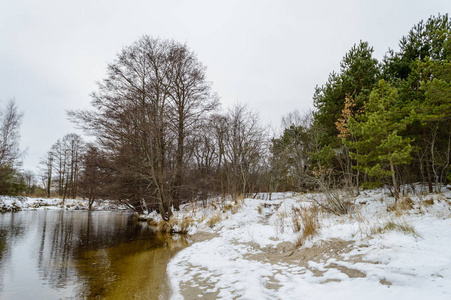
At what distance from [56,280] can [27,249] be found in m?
3.90

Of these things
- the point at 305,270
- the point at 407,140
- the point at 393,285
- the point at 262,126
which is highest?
the point at 262,126

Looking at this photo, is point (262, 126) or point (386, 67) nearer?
point (386, 67)

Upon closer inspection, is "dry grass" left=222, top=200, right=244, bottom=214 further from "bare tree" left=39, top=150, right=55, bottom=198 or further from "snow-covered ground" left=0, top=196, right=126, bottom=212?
"bare tree" left=39, top=150, right=55, bottom=198

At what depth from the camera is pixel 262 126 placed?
59.0ft

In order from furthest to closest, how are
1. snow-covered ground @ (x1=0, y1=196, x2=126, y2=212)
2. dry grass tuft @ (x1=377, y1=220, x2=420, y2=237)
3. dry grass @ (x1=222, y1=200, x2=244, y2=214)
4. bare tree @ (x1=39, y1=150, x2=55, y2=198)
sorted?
bare tree @ (x1=39, y1=150, x2=55, y2=198)
snow-covered ground @ (x1=0, y1=196, x2=126, y2=212)
dry grass @ (x1=222, y1=200, x2=244, y2=214)
dry grass tuft @ (x1=377, y1=220, x2=420, y2=237)

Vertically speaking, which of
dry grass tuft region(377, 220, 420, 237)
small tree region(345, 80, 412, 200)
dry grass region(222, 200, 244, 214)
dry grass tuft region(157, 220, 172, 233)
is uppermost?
small tree region(345, 80, 412, 200)

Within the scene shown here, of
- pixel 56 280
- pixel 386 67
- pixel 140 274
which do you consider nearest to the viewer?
pixel 56 280

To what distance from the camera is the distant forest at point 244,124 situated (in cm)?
962

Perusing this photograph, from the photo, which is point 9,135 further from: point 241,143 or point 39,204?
point 241,143

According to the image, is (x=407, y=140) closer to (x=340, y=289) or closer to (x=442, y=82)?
(x=442, y=82)

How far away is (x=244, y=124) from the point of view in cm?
1689

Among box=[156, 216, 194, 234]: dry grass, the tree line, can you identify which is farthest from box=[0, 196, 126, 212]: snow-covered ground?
the tree line

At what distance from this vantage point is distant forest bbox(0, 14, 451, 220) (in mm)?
9617

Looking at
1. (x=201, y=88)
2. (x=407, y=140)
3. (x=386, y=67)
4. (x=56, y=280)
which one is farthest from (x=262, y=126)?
(x=56, y=280)
